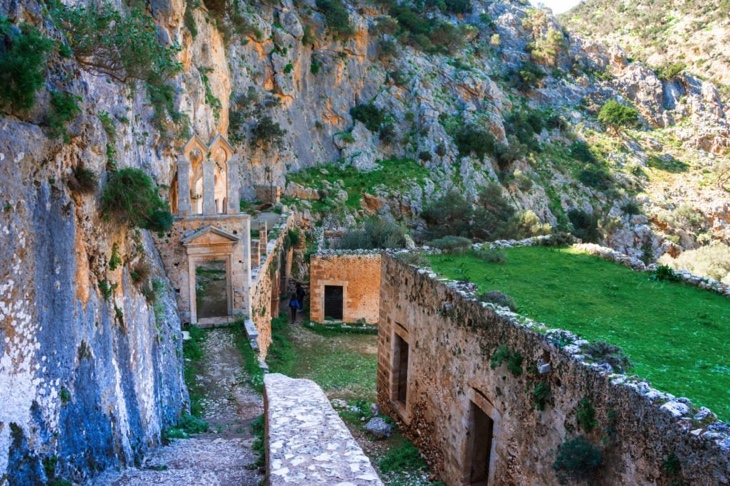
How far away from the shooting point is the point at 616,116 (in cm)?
5372

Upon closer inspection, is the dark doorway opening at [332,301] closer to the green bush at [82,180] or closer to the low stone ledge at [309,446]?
the low stone ledge at [309,446]

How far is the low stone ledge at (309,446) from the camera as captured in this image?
4.93 metres

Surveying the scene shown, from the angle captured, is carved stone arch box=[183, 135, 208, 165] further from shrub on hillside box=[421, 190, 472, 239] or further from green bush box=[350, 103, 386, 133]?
green bush box=[350, 103, 386, 133]

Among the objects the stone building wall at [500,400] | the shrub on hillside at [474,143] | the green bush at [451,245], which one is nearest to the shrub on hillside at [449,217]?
the shrub on hillside at [474,143]

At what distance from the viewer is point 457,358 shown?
28.6 feet

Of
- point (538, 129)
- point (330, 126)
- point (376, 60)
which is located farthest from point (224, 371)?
point (538, 129)

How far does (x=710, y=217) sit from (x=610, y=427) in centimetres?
4786

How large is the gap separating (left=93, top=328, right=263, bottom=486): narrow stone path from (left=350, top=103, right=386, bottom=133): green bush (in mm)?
29971

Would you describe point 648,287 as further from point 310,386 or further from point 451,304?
point 310,386

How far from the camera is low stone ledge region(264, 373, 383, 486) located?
493 centimetres

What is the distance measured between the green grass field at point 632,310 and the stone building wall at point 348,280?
1007 centimetres

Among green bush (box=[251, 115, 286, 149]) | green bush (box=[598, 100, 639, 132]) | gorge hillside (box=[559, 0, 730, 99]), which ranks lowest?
green bush (box=[251, 115, 286, 149])

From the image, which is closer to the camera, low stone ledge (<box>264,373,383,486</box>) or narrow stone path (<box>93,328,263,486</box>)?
low stone ledge (<box>264,373,383,486</box>)

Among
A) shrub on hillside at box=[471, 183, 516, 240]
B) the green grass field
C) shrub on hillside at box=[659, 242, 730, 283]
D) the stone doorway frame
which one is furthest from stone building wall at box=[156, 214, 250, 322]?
shrub on hillside at box=[471, 183, 516, 240]
